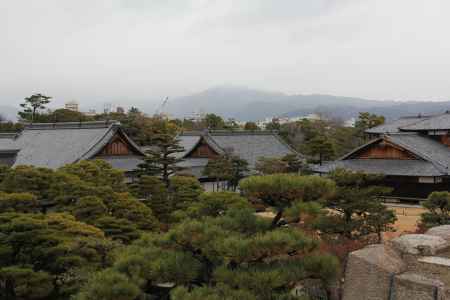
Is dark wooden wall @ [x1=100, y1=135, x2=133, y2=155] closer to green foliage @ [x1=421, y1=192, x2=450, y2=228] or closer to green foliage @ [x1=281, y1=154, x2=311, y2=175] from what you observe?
green foliage @ [x1=281, y1=154, x2=311, y2=175]

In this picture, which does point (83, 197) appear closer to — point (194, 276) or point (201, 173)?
point (194, 276)

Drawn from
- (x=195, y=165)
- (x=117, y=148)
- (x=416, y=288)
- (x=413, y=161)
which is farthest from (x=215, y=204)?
(x=195, y=165)

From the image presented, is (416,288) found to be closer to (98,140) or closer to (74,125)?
(98,140)

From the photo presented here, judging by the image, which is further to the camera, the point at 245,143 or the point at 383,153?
the point at 245,143

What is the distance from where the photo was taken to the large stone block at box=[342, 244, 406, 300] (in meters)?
6.48

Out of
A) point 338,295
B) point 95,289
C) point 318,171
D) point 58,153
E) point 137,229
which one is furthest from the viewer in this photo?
point 318,171

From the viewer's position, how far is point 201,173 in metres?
27.5

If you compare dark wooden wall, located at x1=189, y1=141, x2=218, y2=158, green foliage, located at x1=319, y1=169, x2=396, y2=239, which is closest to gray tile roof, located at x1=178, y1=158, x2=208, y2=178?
dark wooden wall, located at x1=189, y1=141, x2=218, y2=158

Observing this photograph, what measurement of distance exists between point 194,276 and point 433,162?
64.9 feet

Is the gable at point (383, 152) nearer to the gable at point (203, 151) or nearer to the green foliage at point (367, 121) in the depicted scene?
the gable at point (203, 151)

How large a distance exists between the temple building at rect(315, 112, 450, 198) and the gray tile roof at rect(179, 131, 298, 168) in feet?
27.1

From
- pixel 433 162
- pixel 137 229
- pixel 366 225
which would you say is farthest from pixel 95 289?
pixel 433 162

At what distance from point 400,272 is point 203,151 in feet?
82.8

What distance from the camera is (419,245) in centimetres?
729
